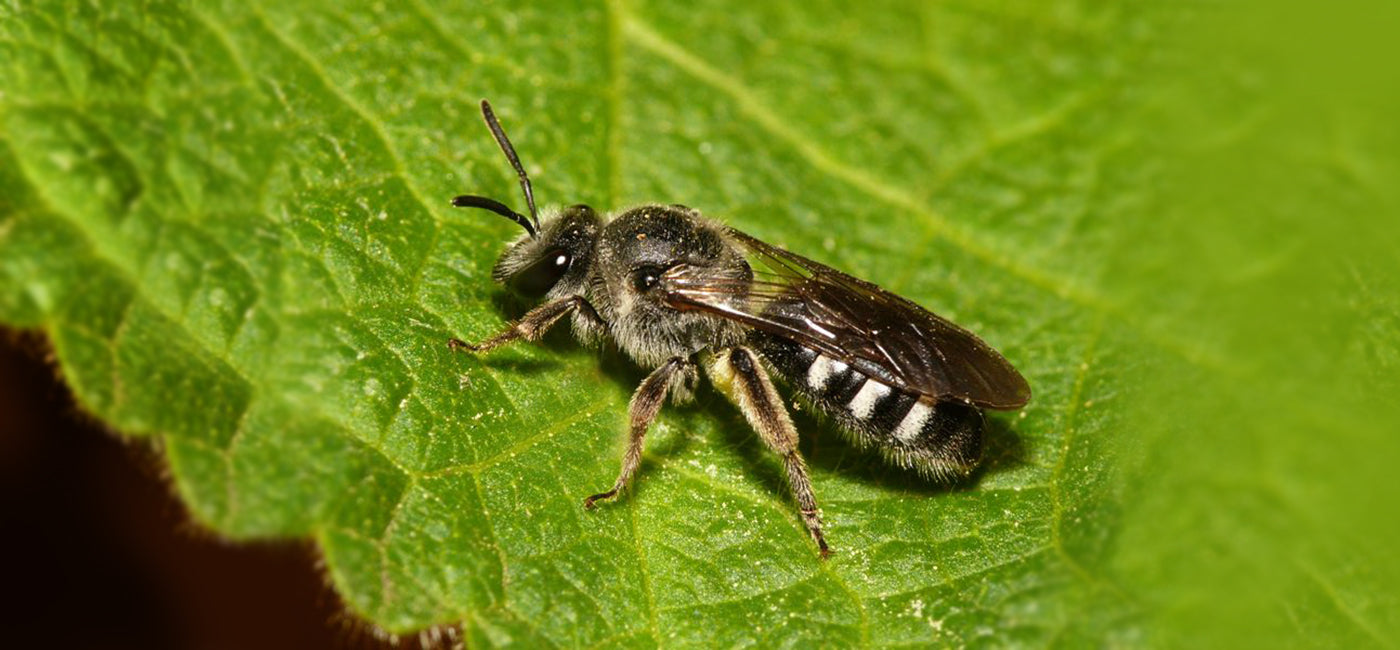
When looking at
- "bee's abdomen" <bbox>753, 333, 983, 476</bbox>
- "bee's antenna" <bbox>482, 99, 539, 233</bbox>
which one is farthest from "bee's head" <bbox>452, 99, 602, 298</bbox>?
"bee's abdomen" <bbox>753, 333, 983, 476</bbox>

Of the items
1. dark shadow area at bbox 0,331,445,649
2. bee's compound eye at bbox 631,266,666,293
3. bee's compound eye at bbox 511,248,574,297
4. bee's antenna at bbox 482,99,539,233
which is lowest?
dark shadow area at bbox 0,331,445,649

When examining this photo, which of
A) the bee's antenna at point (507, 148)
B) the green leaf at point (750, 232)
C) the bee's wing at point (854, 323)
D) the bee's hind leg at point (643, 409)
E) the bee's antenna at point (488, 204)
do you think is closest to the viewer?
the green leaf at point (750, 232)

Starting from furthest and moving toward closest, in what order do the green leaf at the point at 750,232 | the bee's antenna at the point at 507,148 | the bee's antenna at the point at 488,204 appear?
the bee's antenna at the point at 507,148 < the bee's antenna at the point at 488,204 < the green leaf at the point at 750,232

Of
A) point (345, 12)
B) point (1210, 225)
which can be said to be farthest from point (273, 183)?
point (1210, 225)

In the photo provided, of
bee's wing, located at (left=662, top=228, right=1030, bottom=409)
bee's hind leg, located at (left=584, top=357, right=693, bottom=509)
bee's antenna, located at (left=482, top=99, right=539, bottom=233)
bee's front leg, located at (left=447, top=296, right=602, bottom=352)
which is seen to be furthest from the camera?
bee's antenna, located at (left=482, top=99, right=539, bottom=233)

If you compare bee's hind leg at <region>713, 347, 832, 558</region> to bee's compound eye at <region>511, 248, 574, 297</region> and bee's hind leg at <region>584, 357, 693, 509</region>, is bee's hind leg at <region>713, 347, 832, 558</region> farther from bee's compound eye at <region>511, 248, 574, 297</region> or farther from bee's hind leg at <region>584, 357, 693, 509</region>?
bee's compound eye at <region>511, 248, 574, 297</region>

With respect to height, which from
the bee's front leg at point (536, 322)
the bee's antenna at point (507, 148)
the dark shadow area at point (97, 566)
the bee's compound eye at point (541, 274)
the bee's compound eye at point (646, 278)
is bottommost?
the dark shadow area at point (97, 566)

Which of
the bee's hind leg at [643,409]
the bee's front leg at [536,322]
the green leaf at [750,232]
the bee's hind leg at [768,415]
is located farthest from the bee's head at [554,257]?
the bee's hind leg at [768,415]

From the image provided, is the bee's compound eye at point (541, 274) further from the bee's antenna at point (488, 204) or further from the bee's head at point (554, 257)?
the bee's antenna at point (488, 204)
